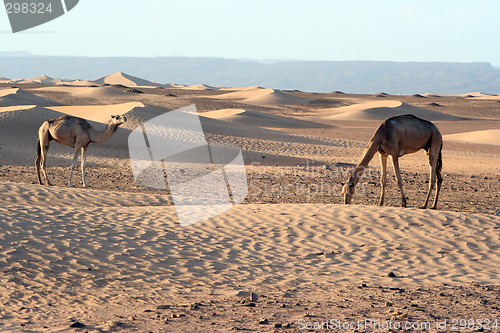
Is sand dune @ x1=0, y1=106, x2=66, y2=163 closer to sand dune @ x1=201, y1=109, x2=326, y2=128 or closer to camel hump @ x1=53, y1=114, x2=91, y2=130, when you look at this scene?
camel hump @ x1=53, y1=114, x2=91, y2=130

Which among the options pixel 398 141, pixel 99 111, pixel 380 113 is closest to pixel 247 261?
pixel 398 141

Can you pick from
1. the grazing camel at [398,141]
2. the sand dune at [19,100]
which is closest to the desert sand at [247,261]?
the grazing camel at [398,141]

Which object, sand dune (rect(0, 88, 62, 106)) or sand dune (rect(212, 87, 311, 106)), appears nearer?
sand dune (rect(0, 88, 62, 106))

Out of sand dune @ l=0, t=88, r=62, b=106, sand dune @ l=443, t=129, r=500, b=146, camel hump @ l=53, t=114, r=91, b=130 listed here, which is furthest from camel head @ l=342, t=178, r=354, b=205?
sand dune @ l=0, t=88, r=62, b=106

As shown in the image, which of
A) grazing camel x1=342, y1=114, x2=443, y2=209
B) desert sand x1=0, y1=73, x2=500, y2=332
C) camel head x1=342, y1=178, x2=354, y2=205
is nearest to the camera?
desert sand x1=0, y1=73, x2=500, y2=332

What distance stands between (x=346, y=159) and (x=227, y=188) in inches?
309

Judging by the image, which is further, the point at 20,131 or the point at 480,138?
the point at 480,138

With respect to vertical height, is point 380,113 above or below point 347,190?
below

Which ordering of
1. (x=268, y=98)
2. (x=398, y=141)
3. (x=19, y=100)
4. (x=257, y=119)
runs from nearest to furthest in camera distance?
(x=398, y=141) < (x=19, y=100) < (x=257, y=119) < (x=268, y=98)

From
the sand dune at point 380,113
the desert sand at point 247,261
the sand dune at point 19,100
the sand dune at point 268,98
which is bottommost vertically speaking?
the sand dune at point 380,113

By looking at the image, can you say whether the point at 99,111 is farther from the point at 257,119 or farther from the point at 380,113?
the point at 380,113

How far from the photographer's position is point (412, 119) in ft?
41.5

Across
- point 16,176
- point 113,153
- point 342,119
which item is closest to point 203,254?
point 16,176

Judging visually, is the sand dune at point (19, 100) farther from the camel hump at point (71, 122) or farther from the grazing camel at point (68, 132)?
the camel hump at point (71, 122)
